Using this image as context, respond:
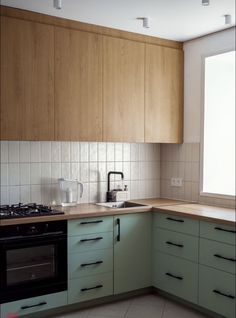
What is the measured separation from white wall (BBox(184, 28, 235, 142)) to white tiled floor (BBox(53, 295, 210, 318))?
5.27 ft

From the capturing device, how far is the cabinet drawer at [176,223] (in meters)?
3.38

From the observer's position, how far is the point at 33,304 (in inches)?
125

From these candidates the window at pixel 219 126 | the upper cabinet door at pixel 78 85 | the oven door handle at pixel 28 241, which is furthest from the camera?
the window at pixel 219 126

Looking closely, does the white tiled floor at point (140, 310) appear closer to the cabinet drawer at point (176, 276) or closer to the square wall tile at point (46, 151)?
the cabinet drawer at point (176, 276)

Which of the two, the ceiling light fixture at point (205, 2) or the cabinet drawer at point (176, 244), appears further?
the cabinet drawer at point (176, 244)

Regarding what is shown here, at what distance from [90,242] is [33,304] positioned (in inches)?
25.7

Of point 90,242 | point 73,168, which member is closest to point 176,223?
point 90,242

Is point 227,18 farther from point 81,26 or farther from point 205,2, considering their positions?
point 81,26

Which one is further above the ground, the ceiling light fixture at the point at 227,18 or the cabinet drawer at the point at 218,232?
the ceiling light fixture at the point at 227,18

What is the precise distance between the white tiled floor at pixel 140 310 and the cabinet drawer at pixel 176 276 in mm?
109

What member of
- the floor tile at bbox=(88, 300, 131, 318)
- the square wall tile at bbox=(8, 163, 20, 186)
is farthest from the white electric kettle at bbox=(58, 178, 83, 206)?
the floor tile at bbox=(88, 300, 131, 318)

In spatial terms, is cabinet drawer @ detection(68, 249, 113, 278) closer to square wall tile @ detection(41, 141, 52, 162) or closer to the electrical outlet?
square wall tile @ detection(41, 141, 52, 162)

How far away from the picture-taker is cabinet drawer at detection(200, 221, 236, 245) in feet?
9.99

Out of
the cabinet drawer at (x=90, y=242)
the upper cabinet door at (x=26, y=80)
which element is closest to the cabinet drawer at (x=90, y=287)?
the cabinet drawer at (x=90, y=242)
